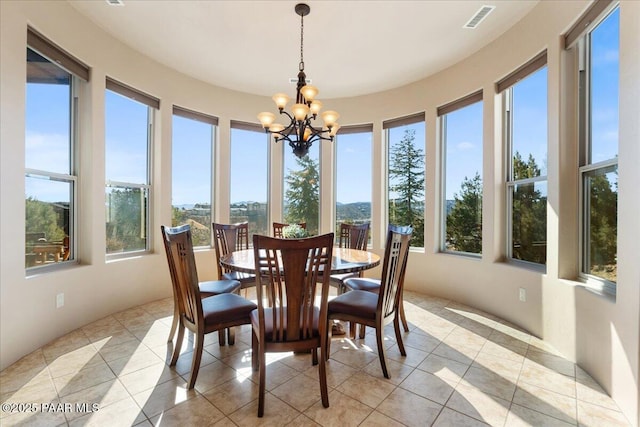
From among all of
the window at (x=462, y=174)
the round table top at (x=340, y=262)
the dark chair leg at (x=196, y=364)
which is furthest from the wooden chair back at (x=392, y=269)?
the window at (x=462, y=174)

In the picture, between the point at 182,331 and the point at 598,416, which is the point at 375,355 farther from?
the point at 182,331

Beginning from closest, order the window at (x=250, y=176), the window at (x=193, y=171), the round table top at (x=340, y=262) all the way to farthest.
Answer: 1. the round table top at (x=340, y=262)
2. the window at (x=193, y=171)
3. the window at (x=250, y=176)

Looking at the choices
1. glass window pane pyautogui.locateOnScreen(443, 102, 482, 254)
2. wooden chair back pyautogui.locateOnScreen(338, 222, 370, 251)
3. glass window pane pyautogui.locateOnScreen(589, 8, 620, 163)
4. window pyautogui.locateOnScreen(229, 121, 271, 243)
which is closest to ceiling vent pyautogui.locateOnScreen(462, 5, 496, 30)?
glass window pane pyautogui.locateOnScreen(589, 8, 620, 163)

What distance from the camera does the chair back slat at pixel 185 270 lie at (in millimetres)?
1959

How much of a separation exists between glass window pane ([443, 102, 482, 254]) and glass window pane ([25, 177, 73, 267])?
14.6 feet

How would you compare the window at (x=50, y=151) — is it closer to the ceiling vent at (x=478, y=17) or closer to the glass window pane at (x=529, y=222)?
the ceiling vent at (x=478, y=17)

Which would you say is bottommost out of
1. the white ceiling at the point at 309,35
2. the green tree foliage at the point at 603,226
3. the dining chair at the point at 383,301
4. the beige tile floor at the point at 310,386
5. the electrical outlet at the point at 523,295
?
the beige tile floor at the point at 310,386

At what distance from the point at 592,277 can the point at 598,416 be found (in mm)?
1040


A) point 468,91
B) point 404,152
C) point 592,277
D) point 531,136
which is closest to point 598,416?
point 592,277

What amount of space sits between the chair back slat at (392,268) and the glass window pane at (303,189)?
280 centimetres

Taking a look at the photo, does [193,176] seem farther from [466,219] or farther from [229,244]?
[466,219]

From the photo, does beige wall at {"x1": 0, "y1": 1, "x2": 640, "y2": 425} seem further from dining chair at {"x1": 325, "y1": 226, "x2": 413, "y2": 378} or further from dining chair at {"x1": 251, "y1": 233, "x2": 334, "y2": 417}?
dining chair at {"x1": 251, "y1": 233, "x2": 334, "y2": 417}

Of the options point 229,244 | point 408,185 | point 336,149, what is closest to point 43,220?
point 229,244

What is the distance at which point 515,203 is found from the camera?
326cm
